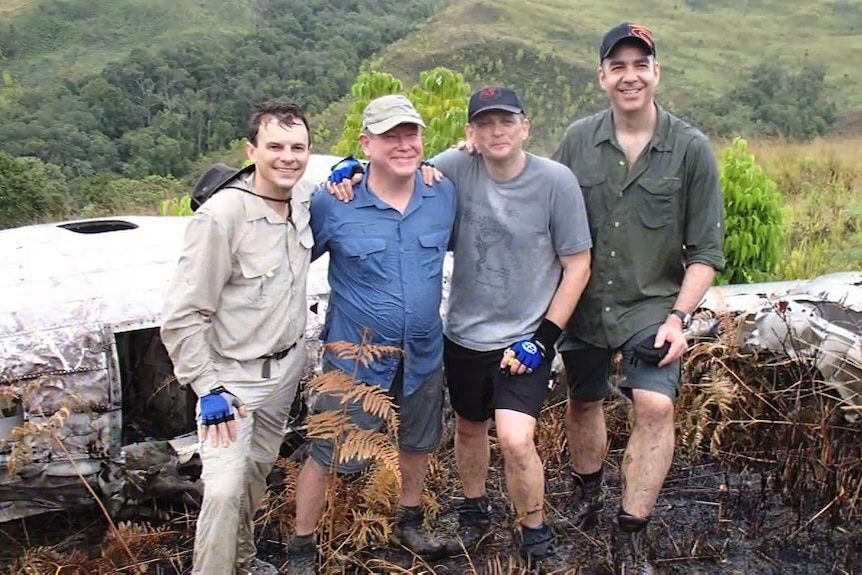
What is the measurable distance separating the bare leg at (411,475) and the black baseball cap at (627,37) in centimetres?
201

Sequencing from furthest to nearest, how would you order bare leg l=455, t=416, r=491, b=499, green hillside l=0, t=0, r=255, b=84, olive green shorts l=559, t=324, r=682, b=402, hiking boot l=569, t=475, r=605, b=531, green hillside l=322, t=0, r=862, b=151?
1. green hillside l=0, t=0, r=255, b=84
2. green hillside l=322, t=0, r=862, b=151
3. hiking boot l=569, t=475, r=605, b=531
4. bare leg l=455, t=416, r=491, b=499
5. olive green shorts l=559, t=324, r=682, b=402

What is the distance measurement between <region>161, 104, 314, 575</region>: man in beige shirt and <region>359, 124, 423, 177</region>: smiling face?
0.31m

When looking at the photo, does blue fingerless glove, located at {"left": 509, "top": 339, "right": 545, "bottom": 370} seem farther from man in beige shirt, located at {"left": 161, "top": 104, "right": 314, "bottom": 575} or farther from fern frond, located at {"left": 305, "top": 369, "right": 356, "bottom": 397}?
man in beige shirt, located at {"left": 161, "top": 104, "right": 314, "bottom": 575}

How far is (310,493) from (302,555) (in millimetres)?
319

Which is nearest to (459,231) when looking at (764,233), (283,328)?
(283,328)

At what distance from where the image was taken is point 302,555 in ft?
12.8

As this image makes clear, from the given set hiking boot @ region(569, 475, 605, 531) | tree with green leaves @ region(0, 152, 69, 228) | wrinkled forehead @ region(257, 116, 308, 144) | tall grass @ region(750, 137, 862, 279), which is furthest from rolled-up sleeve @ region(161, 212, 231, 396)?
→ tree with green leaves @ region(0, 152, 69, 228)

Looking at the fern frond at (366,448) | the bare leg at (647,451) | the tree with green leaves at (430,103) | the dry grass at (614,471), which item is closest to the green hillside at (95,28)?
the tree with green leaves at (430,103)

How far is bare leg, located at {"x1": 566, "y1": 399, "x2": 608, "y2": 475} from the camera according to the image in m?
4.27

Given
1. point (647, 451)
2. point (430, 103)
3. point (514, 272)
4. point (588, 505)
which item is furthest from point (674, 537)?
point (430, 103)

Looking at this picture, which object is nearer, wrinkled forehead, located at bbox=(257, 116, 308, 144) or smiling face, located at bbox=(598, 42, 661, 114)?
wrinkled forehead, located at bbox=(257, 116, 308, 144)

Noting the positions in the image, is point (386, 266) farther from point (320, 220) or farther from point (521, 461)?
point (521, 461)

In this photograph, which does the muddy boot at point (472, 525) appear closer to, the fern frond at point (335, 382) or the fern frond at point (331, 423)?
the fern frond at point (331, 423)

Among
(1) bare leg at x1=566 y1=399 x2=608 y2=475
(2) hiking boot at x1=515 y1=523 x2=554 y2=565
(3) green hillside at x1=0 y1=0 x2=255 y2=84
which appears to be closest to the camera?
(2) hiking boot at x1=515 y1=523 x2=554 y2=565
